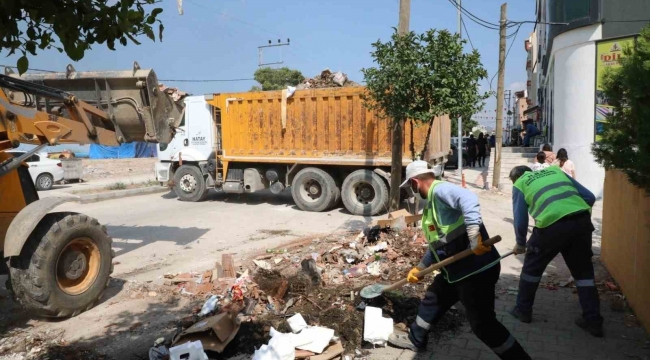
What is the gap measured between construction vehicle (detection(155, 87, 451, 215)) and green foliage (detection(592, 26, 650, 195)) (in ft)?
18.8

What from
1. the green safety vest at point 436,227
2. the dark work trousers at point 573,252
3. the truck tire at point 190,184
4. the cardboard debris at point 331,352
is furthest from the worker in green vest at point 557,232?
the truck tire at point 190,184

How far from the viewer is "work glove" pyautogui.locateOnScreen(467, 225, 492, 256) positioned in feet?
10.8

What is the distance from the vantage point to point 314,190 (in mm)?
11320

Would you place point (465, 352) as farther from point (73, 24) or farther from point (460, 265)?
point (73, 24)

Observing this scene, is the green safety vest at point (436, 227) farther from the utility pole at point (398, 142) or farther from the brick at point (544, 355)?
the utility pole at point (398, 142)

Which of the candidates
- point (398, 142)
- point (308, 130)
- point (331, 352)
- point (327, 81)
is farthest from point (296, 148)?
point (331, 352)

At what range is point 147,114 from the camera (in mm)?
6172

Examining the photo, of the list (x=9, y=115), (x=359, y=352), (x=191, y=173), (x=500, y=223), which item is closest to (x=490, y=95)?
(x=500, y=223)

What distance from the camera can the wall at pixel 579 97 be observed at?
11.8m

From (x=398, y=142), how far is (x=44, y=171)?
45.0 feet

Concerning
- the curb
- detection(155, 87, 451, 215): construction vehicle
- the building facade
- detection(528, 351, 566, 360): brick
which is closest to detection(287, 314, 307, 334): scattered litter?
detection(528, 351, 566, 360): brick

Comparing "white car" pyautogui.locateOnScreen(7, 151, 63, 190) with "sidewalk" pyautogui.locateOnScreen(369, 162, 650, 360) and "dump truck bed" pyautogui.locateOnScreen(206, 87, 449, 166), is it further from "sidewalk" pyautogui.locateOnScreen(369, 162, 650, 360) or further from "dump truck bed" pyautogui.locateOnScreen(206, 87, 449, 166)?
"sidewalk" pyautogui.locateOnScreen(369, 162, 650, 360)

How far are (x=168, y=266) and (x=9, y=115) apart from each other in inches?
120

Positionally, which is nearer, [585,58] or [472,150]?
[585,58]
